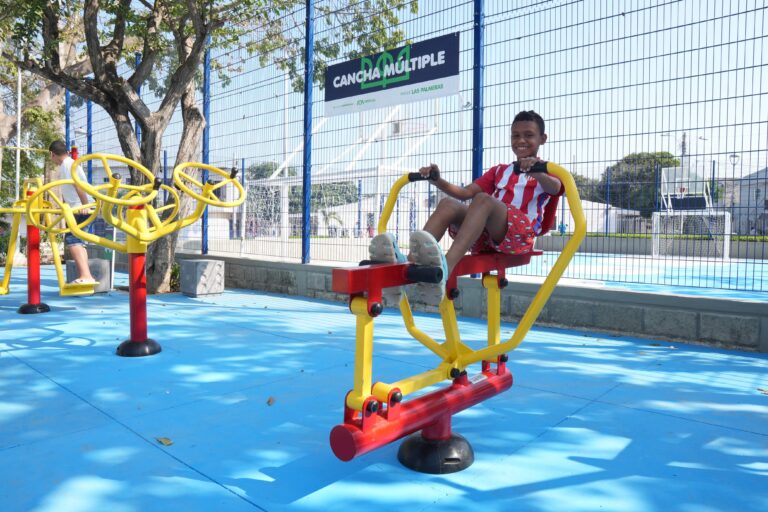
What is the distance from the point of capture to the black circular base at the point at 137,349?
3.97 meters

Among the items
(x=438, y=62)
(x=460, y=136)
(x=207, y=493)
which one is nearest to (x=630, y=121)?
(x=460, y=136)

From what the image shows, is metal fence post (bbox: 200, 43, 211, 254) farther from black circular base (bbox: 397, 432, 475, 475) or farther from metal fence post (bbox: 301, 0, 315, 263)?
black circular base (bbox: 397, 432, 475, 475)

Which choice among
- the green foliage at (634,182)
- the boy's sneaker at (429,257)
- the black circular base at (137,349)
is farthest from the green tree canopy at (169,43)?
the boy's sneaker at (429,257)

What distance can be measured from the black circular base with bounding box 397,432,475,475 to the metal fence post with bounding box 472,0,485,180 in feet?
12.6

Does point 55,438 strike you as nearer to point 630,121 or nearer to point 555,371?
point 555,371

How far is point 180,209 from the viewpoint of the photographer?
748cm

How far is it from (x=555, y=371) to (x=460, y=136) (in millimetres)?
2932

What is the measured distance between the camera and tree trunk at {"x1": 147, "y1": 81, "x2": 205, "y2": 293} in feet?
24.6

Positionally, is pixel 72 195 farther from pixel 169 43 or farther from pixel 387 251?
pixel 387 251

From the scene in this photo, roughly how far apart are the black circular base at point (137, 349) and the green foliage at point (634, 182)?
4212mm

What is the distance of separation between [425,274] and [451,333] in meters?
0.55

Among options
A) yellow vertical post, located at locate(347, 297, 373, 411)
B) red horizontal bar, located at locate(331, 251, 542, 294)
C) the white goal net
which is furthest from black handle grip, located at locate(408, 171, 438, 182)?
the white goal net

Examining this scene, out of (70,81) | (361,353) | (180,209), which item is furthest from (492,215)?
(70,81)

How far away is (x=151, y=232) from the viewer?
406 cm
